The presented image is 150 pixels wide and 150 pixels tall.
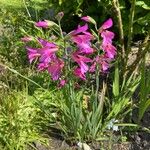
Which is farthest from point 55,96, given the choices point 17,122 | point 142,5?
point 142,5

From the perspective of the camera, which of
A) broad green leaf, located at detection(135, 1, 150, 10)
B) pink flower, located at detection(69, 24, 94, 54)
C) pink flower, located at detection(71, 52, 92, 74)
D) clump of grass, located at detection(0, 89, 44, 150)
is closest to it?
pink flower, located at detection(69, 24, 94, 54)

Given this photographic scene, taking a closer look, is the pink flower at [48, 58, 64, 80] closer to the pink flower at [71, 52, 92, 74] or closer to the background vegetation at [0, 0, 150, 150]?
the pink flower at [71, 52, 92, 74]

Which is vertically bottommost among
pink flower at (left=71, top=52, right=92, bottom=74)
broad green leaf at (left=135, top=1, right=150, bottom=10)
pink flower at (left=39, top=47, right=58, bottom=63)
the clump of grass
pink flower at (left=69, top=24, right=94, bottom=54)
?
the clump of grass

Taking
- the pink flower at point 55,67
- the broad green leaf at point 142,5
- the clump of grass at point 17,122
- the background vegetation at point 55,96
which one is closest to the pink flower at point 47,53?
the pink flower at point 55,67

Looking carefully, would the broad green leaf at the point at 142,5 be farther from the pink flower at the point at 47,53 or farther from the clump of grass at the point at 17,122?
the pink flower at the point at 47,53

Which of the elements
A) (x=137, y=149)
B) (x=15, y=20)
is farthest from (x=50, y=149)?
(x=15, y=20)

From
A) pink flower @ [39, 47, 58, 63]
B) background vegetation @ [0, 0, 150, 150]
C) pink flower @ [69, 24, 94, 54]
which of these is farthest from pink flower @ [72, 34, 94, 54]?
background vegetation @ [0, 0, 150, 150]

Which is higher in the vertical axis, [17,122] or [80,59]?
[80,59]

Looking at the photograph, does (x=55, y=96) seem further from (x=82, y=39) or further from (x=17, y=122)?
(x=82, y=39)

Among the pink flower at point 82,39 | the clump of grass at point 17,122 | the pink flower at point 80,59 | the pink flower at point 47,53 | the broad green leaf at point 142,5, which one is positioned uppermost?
the pink flower at point 82,39

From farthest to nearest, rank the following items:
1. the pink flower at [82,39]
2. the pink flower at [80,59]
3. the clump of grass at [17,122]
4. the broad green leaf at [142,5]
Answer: the broad green leaf at [142,5] < the clump of grass at [17,122] < the pink flower at [80,59] < the pink flower at [82,39]

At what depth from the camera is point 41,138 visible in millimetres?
3828

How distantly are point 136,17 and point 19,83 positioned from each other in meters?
1.77

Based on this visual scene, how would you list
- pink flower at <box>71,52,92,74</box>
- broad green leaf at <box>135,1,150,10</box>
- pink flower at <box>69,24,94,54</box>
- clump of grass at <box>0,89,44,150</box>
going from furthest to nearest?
1. broad green leaf at <box>135,1,150,10</box>
2. clump of grass at <box>0,89,44,150</box>
3. pink flower at <box>71,52,92,74</box>
4. pink flower at <box>69,24,94,54</box>
